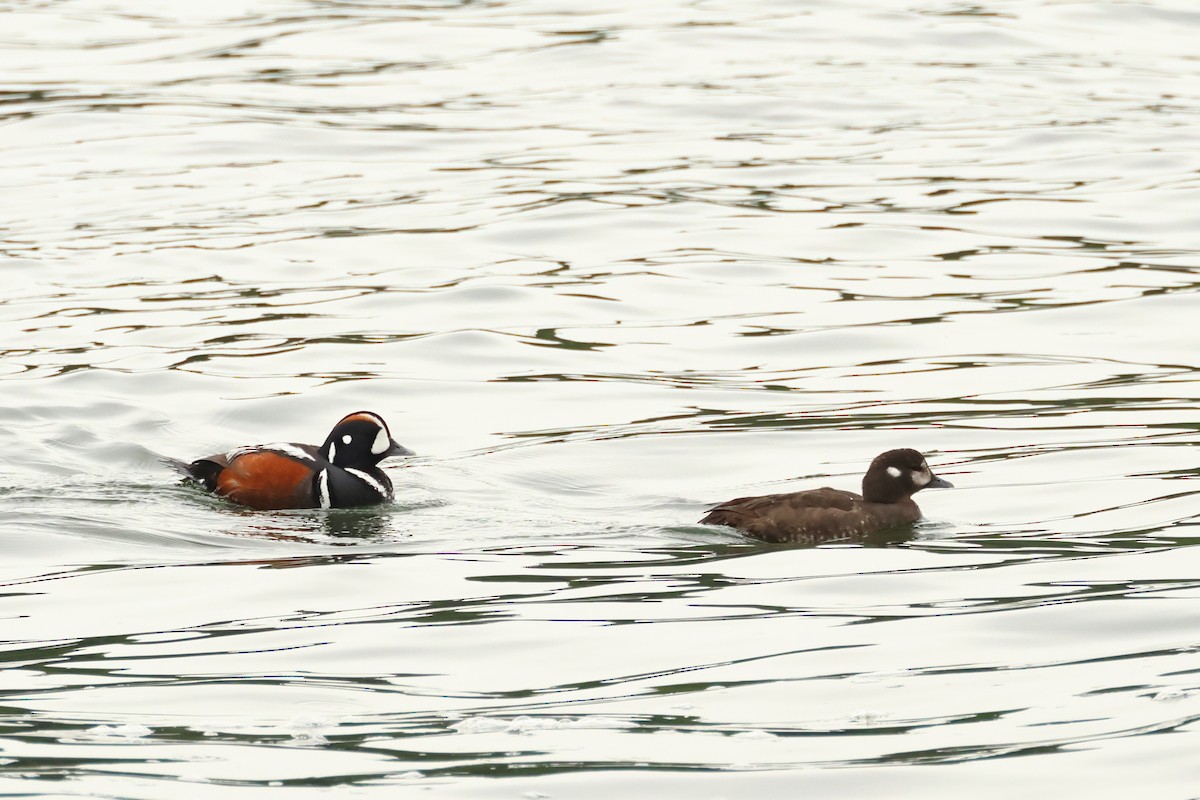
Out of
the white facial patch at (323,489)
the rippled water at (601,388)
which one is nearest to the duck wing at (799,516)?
the rippled water at (601,388)

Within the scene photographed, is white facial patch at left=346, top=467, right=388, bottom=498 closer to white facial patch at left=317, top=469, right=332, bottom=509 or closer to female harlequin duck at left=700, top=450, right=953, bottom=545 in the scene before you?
white facial patch at left=317, top=469, right=332, bottom=509

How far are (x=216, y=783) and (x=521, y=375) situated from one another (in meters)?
8.20

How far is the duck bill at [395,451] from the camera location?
37.9 feet

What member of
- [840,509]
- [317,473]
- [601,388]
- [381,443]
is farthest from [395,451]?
[840,509]

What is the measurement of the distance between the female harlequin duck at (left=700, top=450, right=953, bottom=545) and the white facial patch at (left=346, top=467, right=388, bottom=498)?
6.60 feet

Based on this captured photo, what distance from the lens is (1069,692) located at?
7.31 meters

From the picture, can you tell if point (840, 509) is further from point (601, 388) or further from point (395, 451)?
point (601, 388)

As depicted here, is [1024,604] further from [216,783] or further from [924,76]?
[924,76]

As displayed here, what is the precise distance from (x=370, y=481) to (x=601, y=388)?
2.83 metres

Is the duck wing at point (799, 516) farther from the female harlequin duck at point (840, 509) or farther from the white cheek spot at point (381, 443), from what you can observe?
the white cheek spot at point (381, 443)

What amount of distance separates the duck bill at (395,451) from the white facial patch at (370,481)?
0.16 m

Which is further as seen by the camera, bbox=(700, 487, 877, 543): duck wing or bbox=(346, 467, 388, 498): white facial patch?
bbox=(346, 467, 388, 498): white facial patch

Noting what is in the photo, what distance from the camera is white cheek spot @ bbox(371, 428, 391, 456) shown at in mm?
11430

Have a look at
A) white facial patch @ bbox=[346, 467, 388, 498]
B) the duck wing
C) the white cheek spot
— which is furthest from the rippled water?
the white cheek spot
